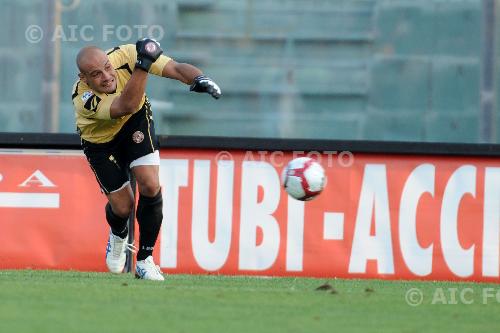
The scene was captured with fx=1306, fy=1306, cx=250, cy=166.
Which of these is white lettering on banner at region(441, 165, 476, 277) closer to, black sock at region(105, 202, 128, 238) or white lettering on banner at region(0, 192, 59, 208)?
black sock at region(105, 202, 128, 238)

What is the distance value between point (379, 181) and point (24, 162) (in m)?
2.76

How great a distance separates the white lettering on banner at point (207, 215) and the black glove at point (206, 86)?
2.15m

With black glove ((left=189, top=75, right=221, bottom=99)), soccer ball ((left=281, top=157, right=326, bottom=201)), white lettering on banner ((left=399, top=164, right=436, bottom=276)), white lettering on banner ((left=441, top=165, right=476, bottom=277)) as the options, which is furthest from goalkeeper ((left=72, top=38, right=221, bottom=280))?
white lettering on banner ((left=441, top=165, right=476, bottom=277))

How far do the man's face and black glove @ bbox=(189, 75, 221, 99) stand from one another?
564 mm

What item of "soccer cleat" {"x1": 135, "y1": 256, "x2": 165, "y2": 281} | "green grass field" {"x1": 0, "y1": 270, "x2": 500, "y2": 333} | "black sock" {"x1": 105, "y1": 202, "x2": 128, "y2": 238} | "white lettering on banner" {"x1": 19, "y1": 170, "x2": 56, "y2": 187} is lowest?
"green grass field" {"x1": 0, "y1": 270, "x2": 500, "y2": 333}

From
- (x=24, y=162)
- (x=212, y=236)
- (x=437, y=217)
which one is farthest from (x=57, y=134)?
(x=437, y=217)

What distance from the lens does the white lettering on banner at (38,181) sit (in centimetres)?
1009

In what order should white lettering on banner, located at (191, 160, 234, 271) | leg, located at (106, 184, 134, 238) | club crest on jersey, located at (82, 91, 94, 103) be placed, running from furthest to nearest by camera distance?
white lettering on banner, located at (191, 160, 234, 271) < leg, located at (106, 184, 134, 238) < club crest on jersey, located at (82, 91, 94, 103)

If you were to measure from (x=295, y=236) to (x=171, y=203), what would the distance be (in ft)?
3.26

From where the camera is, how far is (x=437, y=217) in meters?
10.1

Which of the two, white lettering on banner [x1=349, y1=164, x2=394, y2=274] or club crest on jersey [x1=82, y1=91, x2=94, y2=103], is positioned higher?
club crest on jersey [x1=82, y1=91, x2=94, y2=103]

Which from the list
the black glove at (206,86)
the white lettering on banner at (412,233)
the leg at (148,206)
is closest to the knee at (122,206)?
the leg at (148,206)

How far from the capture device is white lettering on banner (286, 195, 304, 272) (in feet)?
33.1

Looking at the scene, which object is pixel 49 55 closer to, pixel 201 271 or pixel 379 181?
pixel 201 271
